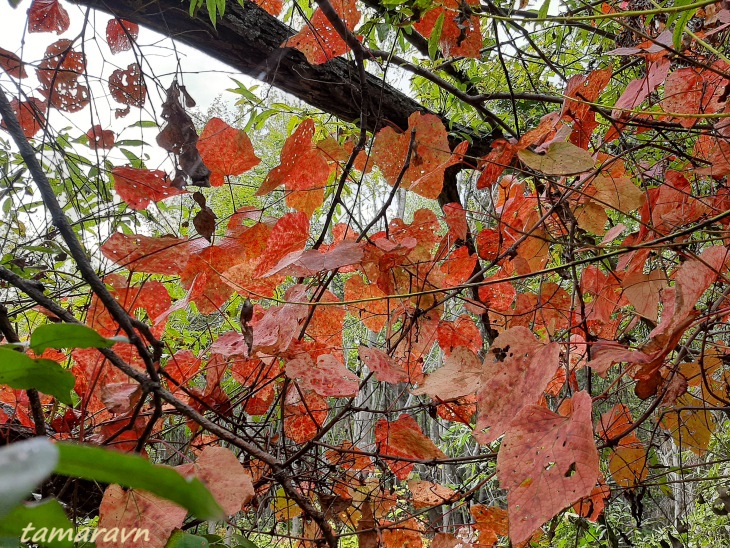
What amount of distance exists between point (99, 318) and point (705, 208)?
988 mm

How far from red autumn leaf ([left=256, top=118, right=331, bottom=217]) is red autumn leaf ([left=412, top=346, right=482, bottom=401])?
38 centimetres

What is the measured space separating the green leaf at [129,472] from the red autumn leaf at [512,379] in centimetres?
43

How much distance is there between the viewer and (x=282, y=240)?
75 centimetres

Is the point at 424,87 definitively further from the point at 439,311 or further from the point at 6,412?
the point at 6,412

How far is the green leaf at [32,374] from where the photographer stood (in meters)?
0.20

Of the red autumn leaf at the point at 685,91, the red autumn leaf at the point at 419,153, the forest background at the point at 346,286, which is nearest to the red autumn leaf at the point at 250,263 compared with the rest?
the forest background at the point at 346,286

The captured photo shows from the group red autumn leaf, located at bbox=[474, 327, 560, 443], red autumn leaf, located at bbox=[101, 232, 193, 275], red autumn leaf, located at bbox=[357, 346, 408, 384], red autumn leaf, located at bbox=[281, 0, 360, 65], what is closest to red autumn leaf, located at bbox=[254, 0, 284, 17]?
red autumn leaf, located at bbox=[281, 0, 360, 65]

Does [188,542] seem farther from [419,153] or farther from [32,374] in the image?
[419,153]

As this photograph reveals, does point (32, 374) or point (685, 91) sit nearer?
point (32, 374)

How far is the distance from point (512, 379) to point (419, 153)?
1.50 ft

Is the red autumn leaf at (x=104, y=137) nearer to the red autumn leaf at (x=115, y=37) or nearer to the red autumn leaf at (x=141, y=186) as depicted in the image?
the red autumn leaf at (x=115, y=37)

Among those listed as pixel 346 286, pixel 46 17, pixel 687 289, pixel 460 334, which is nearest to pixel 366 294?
pixel 346 286

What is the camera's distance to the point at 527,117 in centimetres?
221

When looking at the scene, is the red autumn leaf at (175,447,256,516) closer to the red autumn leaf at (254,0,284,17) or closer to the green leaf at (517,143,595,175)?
the green leaf at (517,143,595,175)
